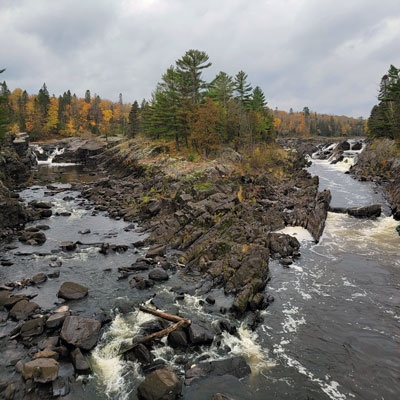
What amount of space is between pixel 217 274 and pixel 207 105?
38.7m

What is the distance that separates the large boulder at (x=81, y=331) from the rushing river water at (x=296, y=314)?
54 centimetres

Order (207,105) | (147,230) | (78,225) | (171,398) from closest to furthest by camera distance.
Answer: (171,398) → (147,230) → (78,225) → (207,105)

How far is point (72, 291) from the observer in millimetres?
19766

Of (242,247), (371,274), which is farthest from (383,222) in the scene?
(242,247)

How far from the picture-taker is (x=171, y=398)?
11969mm

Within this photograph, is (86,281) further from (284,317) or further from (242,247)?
(284,317)

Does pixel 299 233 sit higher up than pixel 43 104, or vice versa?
pixel 43 104

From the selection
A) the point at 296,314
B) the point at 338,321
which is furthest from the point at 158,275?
the point at 338,321

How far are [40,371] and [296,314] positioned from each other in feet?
43.3

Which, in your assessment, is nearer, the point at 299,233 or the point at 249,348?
the point at 249,348

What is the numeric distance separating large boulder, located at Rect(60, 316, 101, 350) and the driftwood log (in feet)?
5.95

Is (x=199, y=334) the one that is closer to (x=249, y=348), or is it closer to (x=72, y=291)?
(x=249, y=348)

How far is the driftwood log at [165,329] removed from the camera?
15.0 meters

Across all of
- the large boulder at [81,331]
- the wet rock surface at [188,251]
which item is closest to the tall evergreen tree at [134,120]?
the wet rock surface at [188,251]
